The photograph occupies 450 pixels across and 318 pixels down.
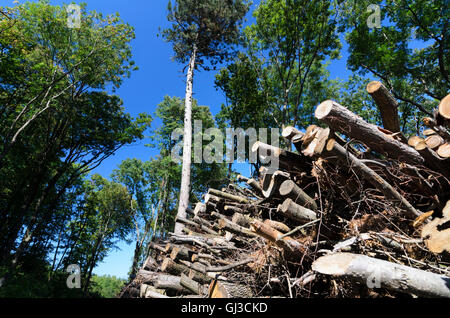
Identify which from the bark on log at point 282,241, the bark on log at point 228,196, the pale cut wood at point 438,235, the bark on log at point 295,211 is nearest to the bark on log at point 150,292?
the bark on log at point 228,196

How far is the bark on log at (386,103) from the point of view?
3.30m

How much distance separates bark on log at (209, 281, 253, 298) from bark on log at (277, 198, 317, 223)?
1.12m

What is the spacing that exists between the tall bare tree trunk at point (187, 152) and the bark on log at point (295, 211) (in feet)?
19.3

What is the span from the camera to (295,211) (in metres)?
2.96

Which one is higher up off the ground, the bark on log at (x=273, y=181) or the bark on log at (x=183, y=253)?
the bark on log at (x=273, y=181)

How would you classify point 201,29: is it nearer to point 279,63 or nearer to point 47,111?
point 279,63

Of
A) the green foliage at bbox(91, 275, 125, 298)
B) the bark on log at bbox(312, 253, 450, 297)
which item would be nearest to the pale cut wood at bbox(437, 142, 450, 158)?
the bark on log at bbox(312, 253, 450, 297)

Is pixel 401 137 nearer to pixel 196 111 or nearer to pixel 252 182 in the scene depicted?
pixel 252 182

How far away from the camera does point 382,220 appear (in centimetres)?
270

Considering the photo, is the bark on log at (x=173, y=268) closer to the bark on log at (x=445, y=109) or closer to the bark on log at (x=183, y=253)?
the bark on log at (x=183, y=253)

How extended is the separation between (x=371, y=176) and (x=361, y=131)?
0.67 meters

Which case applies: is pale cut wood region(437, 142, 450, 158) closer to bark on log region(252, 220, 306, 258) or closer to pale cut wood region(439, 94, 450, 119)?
pale cut wood region(439, 94, 450, 119)

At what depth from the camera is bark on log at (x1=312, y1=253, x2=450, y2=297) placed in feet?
5.67
